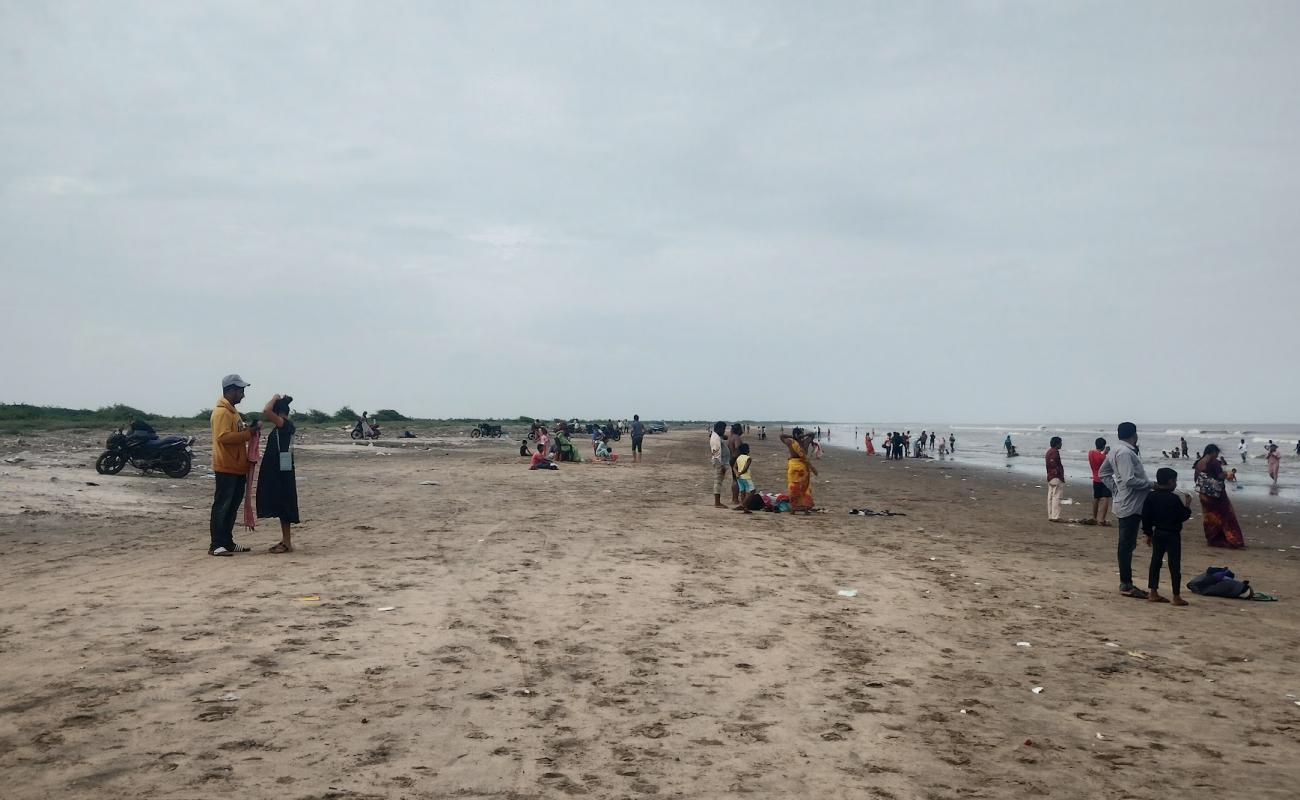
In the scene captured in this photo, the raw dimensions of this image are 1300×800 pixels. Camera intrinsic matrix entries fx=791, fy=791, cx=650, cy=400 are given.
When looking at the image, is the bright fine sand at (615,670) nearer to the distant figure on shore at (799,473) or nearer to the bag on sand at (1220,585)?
the bag on sand at (1220,585)

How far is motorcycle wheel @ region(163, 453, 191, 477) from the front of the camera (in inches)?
865

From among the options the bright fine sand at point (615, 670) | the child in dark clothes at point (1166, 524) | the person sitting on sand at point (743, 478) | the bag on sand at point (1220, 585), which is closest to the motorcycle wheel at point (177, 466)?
the bright fine sand at point (615, 670)

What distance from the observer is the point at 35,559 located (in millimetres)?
10203

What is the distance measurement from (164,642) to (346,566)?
360 cm

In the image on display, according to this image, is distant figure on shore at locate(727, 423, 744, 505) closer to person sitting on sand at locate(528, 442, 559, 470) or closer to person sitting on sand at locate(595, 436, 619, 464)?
person sitting on sand at locate(528, 442, 559, 470)

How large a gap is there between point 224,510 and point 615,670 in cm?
711

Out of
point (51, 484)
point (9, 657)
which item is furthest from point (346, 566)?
point (51, 484)

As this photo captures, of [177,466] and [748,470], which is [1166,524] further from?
[177,466]

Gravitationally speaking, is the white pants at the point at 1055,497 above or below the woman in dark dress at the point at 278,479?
below

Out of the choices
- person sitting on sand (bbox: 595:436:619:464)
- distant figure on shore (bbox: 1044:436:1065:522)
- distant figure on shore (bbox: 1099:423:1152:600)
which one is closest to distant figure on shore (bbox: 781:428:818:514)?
distant figure on shore (bbox: 1044:436:1065:522)

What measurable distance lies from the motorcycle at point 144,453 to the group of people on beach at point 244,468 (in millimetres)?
12925

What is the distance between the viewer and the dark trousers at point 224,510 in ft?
35.3

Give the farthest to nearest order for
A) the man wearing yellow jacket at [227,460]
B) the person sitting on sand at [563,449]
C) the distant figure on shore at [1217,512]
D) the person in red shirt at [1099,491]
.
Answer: the person sitting on sand at [563,449]
the person in red shirt at [1099,491]
the distant figure on shore at [1217,512]
the man wearing yellow jacket at [227,460]

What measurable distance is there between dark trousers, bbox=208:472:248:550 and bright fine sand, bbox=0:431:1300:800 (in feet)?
1.31
